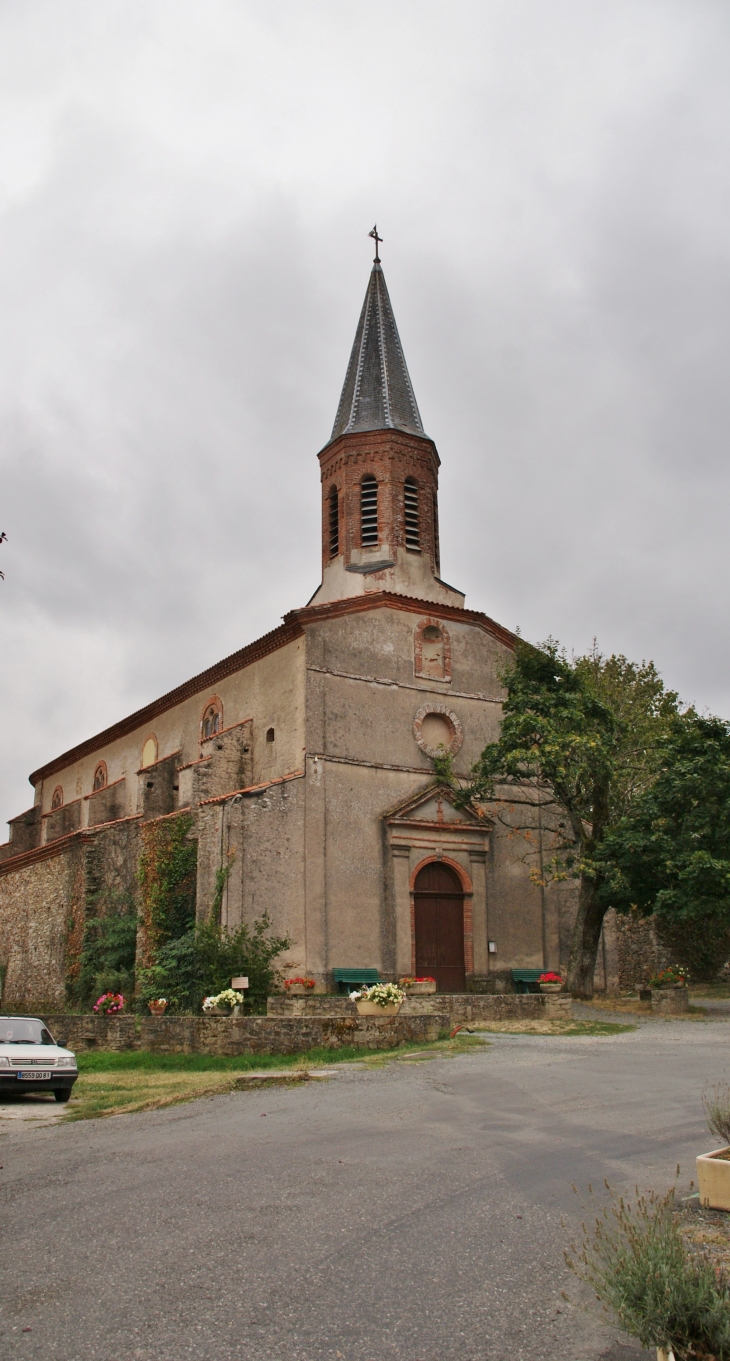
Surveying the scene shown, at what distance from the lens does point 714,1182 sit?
678 centimetres

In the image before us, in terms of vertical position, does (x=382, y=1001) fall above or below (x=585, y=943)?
below

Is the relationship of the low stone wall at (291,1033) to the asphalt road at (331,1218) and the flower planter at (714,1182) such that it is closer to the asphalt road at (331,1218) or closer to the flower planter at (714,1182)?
the asphalt road at (331,1218)

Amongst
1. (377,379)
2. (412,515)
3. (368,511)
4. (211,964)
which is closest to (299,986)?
(211,964)

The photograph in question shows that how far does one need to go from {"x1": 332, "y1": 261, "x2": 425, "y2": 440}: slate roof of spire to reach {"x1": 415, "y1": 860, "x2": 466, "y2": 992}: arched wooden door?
12.5 m

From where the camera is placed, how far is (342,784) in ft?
81.5

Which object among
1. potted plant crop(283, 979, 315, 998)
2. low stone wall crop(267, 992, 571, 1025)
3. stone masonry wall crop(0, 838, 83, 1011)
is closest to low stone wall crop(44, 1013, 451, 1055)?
low stone wall crop(267, 992, 571, 1025)

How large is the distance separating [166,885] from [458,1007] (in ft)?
28.3

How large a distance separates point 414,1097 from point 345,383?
24660 mm

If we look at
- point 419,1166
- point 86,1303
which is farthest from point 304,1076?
point 86,1303

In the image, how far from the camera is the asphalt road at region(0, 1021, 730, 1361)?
5156mm

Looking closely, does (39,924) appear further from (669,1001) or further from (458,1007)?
(669,1001)

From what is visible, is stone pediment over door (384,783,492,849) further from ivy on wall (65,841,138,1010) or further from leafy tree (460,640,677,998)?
ivy on wall (65,841,138,1010)

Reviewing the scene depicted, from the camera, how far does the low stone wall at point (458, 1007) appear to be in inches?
730

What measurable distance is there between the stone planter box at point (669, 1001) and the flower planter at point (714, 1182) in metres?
16.0
